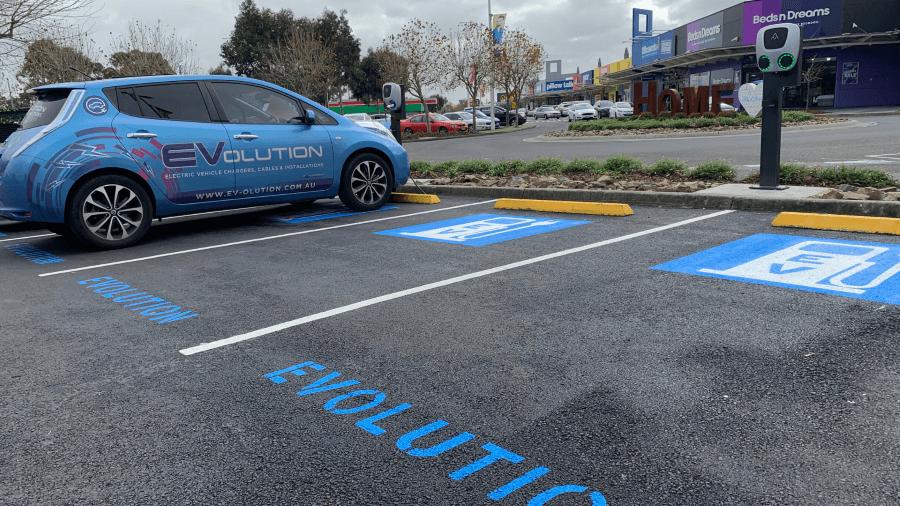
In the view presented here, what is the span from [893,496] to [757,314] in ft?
6.21

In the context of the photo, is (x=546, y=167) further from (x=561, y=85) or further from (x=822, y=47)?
(x=561, y=85)

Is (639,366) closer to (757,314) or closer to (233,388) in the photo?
(757,314)

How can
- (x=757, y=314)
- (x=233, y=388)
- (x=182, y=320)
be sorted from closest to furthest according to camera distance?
(x=233, y=388) < (x=757, y=314) < (x=182, y=320)

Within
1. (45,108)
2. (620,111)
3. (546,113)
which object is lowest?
(45,108)

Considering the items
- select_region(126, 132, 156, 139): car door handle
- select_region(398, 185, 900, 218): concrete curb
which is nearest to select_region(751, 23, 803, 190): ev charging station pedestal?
select_region(398, 185, 900, 218): concrete curb

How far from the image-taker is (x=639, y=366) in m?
3.26

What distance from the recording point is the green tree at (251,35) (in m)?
57.1

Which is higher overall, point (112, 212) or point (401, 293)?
point (112, 212)

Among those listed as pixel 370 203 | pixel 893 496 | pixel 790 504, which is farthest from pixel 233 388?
pixel 370 203

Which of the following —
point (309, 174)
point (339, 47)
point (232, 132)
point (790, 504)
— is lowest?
point (790, 504)

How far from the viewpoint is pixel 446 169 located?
1219 centimetres

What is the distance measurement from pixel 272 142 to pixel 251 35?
178 ft

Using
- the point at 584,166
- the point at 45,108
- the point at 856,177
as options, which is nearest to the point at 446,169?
the point at 584,166

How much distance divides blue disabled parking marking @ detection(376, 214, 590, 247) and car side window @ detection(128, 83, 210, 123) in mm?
2487
